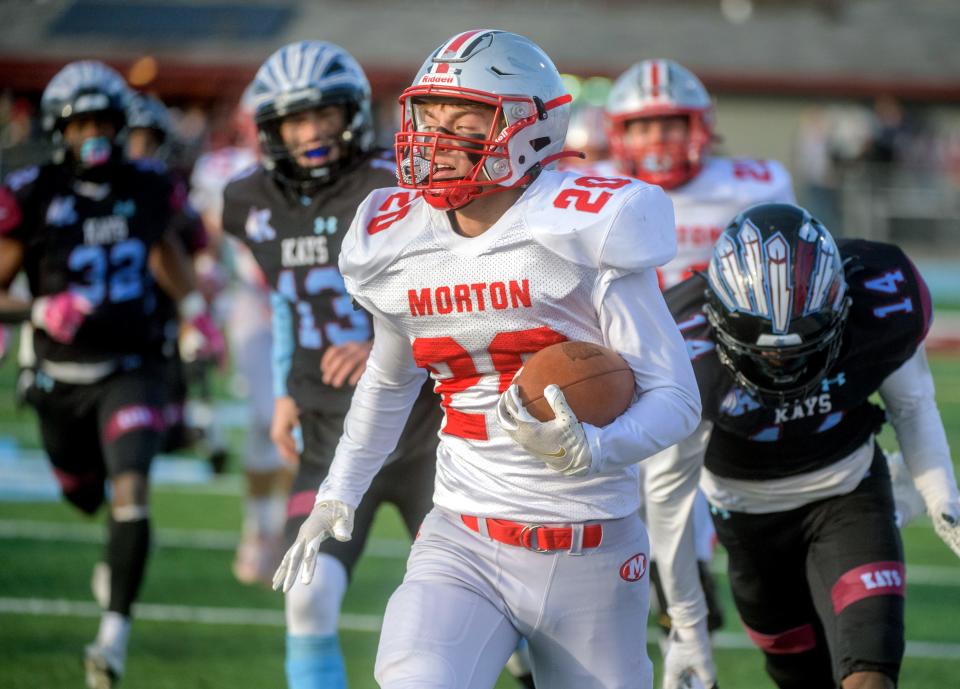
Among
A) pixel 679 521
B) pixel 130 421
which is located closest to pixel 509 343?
pixel 679 521

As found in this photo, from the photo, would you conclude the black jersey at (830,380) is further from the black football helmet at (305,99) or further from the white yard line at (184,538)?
the white yard line at (184,538)

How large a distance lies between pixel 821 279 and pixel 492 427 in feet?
2.95

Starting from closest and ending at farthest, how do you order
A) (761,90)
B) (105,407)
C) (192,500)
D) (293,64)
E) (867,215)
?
(293,64) < (105,407) < (192,500) < (867,215) < (761,90)

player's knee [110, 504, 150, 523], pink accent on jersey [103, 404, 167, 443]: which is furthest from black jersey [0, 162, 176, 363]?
player's knee [110, 504, 150, 523]

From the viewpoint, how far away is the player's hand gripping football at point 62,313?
563cm

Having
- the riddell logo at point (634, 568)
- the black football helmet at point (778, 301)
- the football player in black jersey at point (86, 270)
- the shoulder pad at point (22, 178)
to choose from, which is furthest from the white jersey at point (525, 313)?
the shoulder pad at point (22, 178)

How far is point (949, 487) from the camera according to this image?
3.78m

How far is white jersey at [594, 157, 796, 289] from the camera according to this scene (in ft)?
18.1

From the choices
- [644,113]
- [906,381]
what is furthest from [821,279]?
[644,113]

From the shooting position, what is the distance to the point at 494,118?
3.12 meters

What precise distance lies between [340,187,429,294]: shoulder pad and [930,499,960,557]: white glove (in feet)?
5.20

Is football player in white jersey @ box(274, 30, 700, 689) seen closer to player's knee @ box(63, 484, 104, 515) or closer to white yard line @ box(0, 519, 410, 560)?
player's knee @ box(63, 484, 104, 515)

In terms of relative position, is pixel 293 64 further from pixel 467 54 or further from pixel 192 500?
pixel 192 500

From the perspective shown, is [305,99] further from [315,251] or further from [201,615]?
[201,615]
